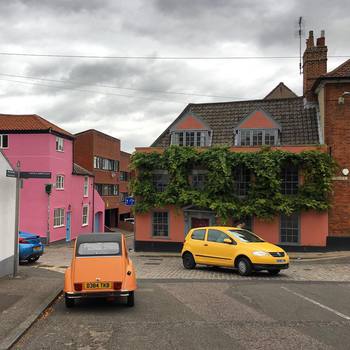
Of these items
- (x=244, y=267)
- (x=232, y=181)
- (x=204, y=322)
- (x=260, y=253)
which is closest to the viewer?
(x=204, y=322)

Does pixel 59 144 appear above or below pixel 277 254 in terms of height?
above

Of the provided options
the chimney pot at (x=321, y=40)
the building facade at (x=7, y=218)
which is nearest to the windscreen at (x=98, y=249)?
the building facade at (x=7, y=218)

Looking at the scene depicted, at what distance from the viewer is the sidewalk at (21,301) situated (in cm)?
755

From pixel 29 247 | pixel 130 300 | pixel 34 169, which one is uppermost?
pixel 34 169

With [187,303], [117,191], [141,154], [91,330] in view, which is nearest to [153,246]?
[141,154]

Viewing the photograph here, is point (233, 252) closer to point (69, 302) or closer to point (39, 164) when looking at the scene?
point (69, 302)

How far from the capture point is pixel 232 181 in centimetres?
2511

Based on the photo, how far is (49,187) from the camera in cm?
3350

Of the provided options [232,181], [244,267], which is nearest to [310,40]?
[232,181]

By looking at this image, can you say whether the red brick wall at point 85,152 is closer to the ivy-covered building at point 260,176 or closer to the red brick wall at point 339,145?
the ivy-covered building at point 260,176

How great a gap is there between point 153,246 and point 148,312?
57.7ft

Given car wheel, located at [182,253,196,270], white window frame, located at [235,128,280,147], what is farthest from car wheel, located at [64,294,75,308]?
white window frame, located at [235,128,280,147]

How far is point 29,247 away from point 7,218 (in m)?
5.63

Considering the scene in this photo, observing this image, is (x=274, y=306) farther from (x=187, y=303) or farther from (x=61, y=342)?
(x=61, y=342)
